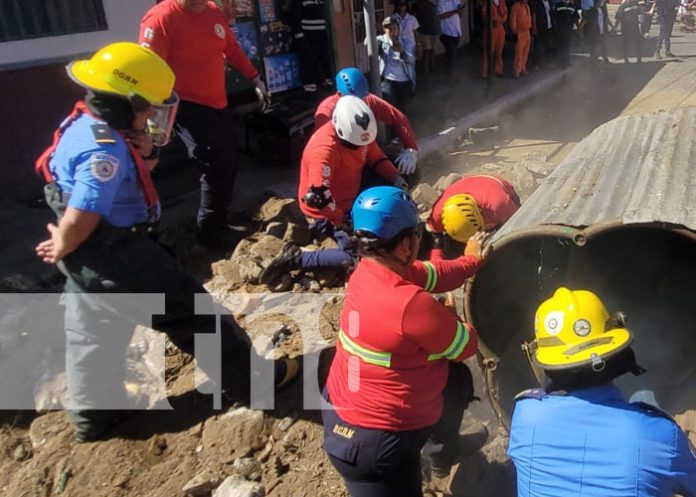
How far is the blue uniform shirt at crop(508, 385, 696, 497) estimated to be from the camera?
1.93 metres

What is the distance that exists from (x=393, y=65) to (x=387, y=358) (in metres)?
6.60

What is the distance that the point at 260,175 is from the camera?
671 centimetres

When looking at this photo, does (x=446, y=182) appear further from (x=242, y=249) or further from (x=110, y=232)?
(x=110, y=232)

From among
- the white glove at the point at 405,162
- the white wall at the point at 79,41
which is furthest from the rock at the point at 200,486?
the white wall at the point at 79,41

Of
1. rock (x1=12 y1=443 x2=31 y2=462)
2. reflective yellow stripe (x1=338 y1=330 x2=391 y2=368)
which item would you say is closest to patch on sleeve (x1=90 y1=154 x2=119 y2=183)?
reflective yellow stripe (x1=338 y1=330 x2=391 y2=368)

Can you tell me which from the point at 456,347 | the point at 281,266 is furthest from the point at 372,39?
the point at 456,347

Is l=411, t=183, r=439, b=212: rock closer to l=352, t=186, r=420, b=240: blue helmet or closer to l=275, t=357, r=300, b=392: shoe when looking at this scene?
l=275, t=357, r=300, b=392: shoe

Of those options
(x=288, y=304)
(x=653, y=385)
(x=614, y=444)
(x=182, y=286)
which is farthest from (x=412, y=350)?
(x=288, y=304)

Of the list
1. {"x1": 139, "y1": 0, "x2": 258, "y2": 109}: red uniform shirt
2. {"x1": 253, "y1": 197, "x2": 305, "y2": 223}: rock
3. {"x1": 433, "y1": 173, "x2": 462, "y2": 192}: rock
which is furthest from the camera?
{"x1": 433, "y1": 173, "x2": 462, "y2": 192}: rock

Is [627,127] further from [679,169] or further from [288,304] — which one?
[288,304]

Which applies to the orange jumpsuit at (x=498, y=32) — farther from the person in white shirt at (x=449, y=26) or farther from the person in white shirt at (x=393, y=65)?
the person in white shirt at (x=393, y=65)

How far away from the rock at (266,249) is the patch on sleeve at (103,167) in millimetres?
1985

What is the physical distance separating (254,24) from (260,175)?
231 cm

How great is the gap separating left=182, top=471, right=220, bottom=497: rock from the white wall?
168 inches
